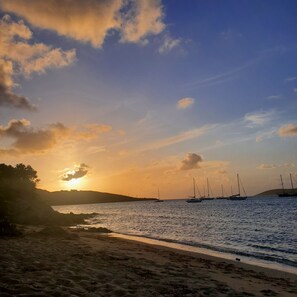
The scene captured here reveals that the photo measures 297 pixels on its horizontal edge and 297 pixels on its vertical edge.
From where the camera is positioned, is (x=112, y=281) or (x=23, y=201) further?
(x=23, y=201)

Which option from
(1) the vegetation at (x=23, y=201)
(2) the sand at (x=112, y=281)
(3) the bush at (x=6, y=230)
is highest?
(1) the vegetation at (x=23, y=201)

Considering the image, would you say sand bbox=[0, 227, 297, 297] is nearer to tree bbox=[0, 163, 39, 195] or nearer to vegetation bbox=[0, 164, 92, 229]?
vegetation bbox=[0, 164, 92, 229]

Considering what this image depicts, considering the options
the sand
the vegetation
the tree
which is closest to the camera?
the sand

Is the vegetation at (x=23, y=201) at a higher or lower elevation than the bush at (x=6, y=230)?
higher

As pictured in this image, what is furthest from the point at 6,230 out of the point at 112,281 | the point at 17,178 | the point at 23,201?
the point at 17,178

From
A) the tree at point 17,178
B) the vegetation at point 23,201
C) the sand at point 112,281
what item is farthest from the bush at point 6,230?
the tree at point 17,178

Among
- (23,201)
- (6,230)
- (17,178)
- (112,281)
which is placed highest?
(17,178)

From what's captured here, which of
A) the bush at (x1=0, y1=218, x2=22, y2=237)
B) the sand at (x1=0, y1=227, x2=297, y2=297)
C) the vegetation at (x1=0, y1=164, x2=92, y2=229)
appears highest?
the vegetation at (x1=0, y1=164, x2=92, y2=229)

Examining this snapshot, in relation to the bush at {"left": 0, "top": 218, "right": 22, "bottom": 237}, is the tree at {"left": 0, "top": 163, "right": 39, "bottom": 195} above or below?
above

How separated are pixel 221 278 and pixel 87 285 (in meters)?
7.45

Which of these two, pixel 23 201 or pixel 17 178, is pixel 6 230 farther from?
pixel 17 178

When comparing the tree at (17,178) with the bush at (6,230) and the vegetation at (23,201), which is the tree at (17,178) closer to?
the vegetation at (23,201)

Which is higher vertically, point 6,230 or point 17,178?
point 17,178

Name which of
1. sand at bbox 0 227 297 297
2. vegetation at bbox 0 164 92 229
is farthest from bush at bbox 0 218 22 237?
vegetation at bbox 0 164 92 229
